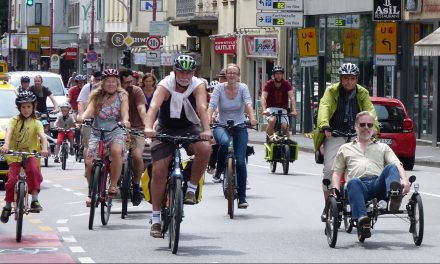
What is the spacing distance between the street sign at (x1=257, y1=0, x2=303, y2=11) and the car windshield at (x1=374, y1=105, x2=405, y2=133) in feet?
54.3

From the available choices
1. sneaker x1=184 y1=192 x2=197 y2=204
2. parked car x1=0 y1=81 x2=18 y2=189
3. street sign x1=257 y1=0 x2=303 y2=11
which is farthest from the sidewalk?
sneaker x1=184 y1=192 x2=197 y2=204

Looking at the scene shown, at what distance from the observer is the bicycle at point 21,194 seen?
48.8ft

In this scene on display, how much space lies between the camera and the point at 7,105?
2508 cm

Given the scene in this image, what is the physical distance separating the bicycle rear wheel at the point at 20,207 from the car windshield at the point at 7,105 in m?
9.73

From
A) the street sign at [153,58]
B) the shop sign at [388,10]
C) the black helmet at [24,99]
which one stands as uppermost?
the shop sign at [388,10]

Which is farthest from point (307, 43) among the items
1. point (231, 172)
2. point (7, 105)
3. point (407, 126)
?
point (231, 172)

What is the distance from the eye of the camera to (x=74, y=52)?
276 feet

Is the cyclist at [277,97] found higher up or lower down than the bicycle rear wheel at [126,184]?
higher up

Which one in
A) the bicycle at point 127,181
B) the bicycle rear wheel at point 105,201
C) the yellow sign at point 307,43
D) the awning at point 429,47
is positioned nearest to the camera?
the bicycle rear wheel at point 105,201

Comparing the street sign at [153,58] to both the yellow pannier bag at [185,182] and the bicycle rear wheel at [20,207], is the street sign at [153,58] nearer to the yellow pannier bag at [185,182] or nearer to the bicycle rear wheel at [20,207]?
the bicycle rear wheel at [20,207]

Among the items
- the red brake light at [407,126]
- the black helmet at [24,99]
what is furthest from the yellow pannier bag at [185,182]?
the red brake light at [407,126]

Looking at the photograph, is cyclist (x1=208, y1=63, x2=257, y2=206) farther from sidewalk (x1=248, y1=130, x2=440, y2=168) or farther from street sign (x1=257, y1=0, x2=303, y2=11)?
street sign (x1=257, y1=0, x2=303, y2=11)

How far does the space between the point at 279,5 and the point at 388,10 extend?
30.2 ft

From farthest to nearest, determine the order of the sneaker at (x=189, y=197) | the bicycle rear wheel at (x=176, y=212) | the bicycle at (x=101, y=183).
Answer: the bicycle at (x=101, y=183) → the sneaker at (x=189, y=197) → the bicycle rear wheel at (x=176, y=212)
